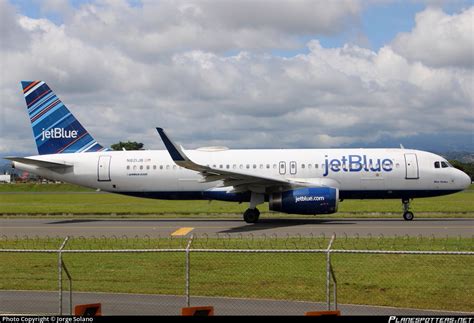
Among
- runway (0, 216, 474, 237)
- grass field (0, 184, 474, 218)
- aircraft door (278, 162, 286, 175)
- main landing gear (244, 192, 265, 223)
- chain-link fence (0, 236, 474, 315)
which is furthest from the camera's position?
grass field (0, 184, 474, 218)

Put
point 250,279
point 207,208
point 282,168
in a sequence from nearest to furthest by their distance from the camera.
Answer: point 250,279
point 282,168
point 207,208

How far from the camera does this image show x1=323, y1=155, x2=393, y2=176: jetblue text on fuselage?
→ 103ft

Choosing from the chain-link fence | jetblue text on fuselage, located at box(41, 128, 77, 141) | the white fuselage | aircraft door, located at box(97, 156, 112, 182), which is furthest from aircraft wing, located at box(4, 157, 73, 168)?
the chain-link fence

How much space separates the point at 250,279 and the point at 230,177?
45.6 feet

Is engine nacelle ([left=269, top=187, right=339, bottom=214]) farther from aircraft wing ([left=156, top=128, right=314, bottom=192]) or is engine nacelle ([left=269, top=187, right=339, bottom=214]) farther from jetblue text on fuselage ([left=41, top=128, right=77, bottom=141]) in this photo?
jetblue text on fuselage ([left=41, top=128, right=77, bottom=141])

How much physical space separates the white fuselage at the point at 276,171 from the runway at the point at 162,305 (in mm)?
17345

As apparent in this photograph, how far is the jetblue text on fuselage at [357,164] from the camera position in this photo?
3145 centimetres

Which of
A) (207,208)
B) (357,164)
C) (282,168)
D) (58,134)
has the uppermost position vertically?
(58,134)

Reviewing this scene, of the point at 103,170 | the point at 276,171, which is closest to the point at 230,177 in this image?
→ the point at 276,171

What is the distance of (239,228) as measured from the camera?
28.2 m

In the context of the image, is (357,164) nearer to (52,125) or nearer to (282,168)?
(282,168)

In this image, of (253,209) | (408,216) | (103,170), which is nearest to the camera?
(253,209)

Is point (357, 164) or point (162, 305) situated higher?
point (357, 164)

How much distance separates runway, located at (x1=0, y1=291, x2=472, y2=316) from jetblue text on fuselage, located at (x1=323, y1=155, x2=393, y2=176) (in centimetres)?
1881
